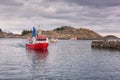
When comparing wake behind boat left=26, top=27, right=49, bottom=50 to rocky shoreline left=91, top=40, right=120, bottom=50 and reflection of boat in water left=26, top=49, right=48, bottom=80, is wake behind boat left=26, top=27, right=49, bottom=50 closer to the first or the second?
reflection of boat in water left=26, top=49, right=48, bottom=80

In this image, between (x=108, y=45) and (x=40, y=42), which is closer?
(x=40, y=42)

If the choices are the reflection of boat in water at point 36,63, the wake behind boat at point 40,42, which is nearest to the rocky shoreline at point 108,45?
the wake behind boat at point 40,42

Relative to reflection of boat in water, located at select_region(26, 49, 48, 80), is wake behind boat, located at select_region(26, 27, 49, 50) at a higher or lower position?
higher

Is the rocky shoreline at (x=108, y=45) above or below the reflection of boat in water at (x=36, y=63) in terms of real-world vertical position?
above

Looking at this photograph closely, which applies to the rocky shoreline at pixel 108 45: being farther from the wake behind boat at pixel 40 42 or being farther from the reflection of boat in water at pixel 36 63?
the reflection of boat in water at pixel 36 63

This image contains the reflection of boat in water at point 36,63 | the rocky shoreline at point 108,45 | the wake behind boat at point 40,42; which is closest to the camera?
the reflection of boat in water at point 36,63

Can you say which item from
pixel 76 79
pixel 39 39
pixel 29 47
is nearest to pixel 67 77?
pixel 76 79

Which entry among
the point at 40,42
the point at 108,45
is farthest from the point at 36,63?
the point at 108,45

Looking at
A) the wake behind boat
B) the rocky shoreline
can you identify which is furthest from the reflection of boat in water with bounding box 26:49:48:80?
the rocky shoreline

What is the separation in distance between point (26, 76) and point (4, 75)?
3.59m

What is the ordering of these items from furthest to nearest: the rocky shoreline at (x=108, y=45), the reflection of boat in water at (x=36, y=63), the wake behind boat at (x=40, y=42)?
the rocky shoreline at (x=108, y=45)
the wake behind boat at (x=40, y=42)
the reflection of boat in water at (x=36, y=63)

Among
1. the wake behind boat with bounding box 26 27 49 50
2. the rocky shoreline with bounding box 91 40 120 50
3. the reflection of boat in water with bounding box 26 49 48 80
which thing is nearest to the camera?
the reflection of boat in water with bounding box 26 49 48 80

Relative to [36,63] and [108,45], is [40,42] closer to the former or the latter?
[108,45]

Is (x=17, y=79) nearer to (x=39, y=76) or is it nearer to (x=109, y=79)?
(x=39, y=76)
